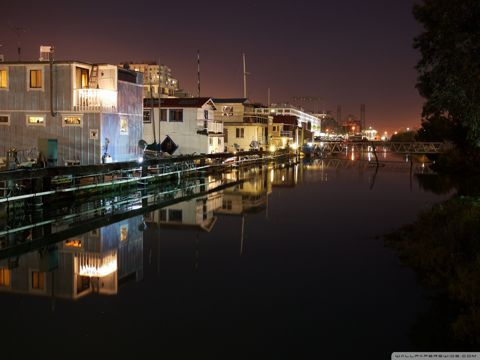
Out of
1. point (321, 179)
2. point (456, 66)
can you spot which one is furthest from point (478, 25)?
point (321, 179)

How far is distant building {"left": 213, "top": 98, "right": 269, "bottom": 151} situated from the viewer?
74375 millimetres

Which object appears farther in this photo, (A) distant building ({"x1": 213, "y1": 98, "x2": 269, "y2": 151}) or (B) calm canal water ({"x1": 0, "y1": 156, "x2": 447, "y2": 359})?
(A) distant building ({"x1": 213, "y1": 98, "x2": 269, "y2": 151})

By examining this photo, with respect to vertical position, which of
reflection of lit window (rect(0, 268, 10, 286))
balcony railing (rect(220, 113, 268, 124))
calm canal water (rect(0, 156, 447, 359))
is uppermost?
balcony railing (rect(220, 113, 268, 124))

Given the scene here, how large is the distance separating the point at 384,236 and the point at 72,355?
1294 cm

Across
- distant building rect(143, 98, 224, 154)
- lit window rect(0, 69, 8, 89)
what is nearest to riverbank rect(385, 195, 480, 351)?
lit window rect(0, 69, 8, 89)

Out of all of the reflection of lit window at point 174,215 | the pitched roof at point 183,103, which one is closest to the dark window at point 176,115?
the pitched roof at point 183,103

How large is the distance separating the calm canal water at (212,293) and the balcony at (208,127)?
33362mm

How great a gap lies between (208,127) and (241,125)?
60.9ft

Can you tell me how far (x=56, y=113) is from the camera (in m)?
32.3

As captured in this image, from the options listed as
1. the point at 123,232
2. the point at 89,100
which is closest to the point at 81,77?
the point at 89,100

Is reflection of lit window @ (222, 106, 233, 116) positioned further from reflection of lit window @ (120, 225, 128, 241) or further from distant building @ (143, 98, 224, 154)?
reflection of lit window @ (120, 225, 128, 241)

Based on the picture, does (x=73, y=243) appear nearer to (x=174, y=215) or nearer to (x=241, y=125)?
(x=174, y=215)

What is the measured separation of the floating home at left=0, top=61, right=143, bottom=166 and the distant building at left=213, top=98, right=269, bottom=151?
40.2 m

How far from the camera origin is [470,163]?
5278 centimetres
